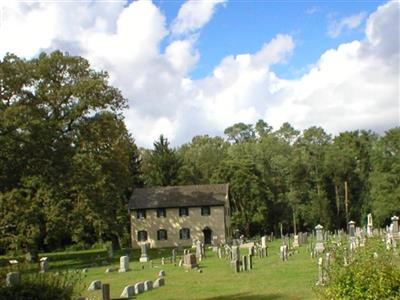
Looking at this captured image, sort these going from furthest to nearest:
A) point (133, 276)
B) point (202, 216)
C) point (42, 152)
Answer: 1. point (202, 216)
2. point (42, 152)
3. point (133, 276)

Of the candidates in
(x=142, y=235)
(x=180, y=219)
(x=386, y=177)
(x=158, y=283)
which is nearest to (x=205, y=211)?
(x=180, y=219)

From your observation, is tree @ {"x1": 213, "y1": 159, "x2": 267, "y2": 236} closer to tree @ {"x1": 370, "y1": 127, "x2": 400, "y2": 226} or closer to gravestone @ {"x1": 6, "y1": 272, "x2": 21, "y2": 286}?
tree @ {"x1": 370, "y1": 127, "x2": 400, "y2": 226}

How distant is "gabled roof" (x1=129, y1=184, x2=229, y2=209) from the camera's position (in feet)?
218

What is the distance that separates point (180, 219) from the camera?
218 ft

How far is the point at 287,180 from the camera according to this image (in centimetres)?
8050

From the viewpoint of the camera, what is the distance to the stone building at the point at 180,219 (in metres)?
66.1

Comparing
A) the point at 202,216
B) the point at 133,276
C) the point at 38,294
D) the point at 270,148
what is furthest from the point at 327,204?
the point at 38,294

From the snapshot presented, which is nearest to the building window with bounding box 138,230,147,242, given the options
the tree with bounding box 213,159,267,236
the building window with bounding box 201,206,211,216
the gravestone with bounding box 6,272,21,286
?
the building window with bounding box 201,206,211,216

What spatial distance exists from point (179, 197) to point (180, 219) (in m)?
2.73

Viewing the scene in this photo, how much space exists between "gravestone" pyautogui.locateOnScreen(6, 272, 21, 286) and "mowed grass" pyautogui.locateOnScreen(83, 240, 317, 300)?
4693mm

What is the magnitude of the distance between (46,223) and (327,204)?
143ft

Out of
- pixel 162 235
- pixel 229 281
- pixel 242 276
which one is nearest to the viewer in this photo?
pixel 229 281

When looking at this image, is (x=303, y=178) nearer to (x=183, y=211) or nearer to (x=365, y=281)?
(x=183, y=211)

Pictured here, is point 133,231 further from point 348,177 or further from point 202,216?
point 348,177
